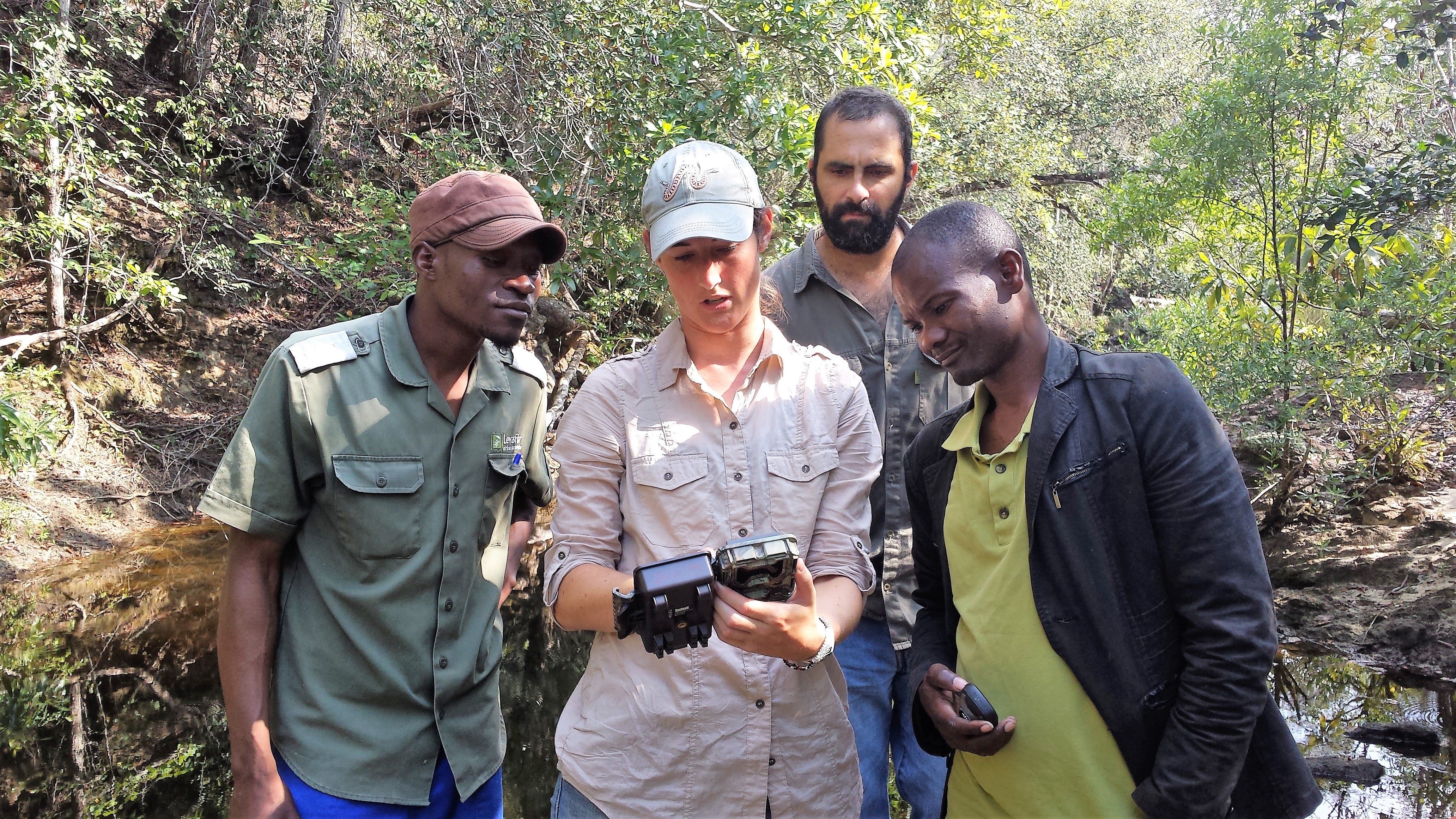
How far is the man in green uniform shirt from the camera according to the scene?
73.5 inches

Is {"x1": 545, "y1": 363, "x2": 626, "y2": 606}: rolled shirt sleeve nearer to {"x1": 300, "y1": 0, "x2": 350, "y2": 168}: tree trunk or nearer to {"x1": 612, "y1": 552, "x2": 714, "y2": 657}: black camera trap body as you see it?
{"x1": 612, "y1": 552, "x2": 714, "y2": 657}: black camera trap body

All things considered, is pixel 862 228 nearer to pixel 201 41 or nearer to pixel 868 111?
pixel 868 111

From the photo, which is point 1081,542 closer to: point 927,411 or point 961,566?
point 961,566

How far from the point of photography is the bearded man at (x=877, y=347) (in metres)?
2.37

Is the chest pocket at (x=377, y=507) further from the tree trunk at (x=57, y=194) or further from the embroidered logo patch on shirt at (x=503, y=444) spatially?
the tree trunk at (x=57, y=194)

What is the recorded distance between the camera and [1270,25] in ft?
21.4

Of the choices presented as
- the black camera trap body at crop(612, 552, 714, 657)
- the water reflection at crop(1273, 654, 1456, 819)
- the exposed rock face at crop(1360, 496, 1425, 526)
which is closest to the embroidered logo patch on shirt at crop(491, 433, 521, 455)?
the black camera trap body at crop(612, 552, 714, 657)

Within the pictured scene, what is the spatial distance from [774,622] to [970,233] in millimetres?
809

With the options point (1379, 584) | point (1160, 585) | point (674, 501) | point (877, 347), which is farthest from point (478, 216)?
point (1379, 584)

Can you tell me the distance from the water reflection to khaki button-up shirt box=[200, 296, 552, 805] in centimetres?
417

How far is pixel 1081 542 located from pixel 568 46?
5737 millimetres

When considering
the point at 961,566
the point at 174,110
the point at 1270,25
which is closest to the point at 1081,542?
the point at 961,566

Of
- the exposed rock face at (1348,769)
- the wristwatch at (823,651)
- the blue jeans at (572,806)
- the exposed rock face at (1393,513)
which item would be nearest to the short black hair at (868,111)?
the wristwatch at (823,651)

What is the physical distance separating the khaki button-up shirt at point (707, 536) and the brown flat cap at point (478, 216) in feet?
1.17
